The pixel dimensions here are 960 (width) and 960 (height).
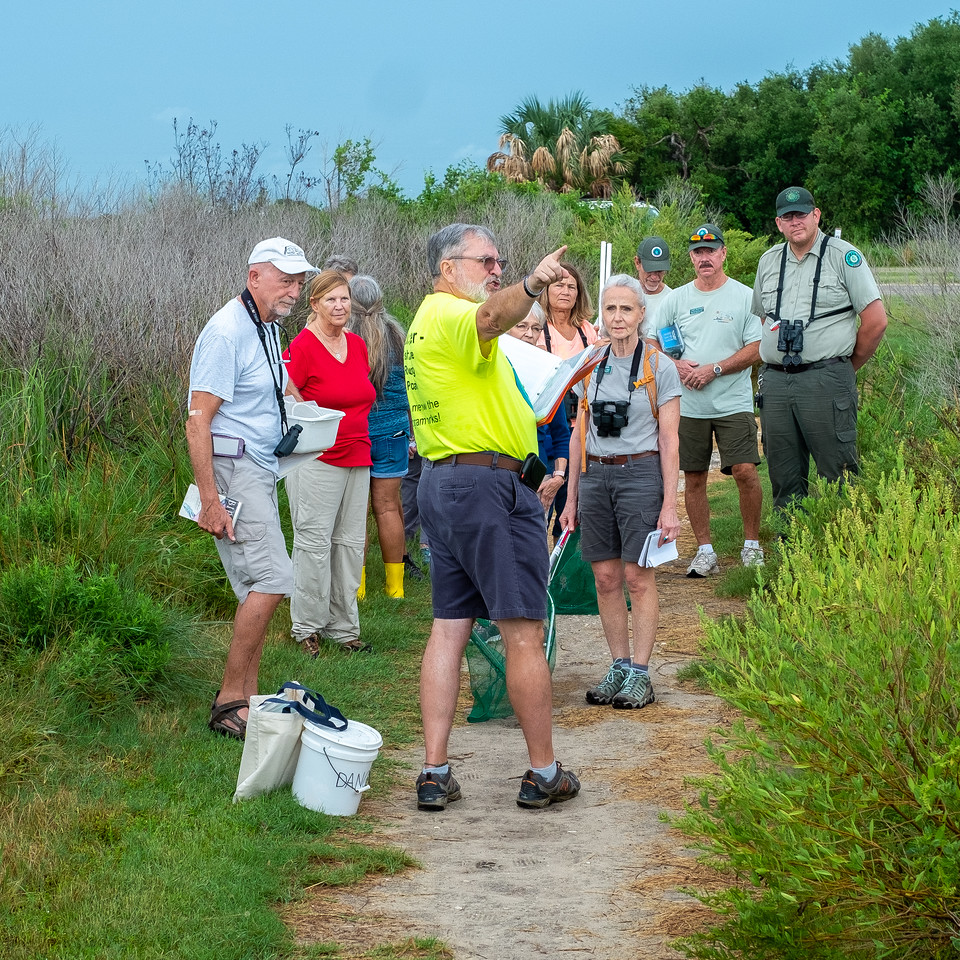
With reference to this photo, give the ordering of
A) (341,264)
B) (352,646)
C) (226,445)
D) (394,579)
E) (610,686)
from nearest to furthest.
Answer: (226,445)
(610,686)
(352,646)
(341,264)
(394,579)

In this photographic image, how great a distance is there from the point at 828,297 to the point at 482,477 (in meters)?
3.79

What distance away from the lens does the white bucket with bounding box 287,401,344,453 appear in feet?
18.4

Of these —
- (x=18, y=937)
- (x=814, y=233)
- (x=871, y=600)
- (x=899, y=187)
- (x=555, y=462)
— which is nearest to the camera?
(x=871, y=600)

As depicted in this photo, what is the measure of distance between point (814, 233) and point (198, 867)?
542cm

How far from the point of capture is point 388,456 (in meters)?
7.96

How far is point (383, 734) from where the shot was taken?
5.67m

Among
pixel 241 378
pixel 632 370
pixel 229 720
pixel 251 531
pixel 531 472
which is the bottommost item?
pixel 229 720

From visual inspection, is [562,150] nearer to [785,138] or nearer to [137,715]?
[785,138]

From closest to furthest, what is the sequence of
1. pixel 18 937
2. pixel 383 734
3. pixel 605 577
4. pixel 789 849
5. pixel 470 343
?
1. pixel 789 849
2. pixel 18 937
3. pixel 470 343
4. pixel 383 734
5. pixel 605 577

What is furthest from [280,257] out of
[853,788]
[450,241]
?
[853,788]

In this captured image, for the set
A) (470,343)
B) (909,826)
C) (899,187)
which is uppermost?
(899,187)

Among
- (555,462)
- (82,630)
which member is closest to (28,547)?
(82,630)

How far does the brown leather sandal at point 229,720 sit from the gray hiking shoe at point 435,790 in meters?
0.97

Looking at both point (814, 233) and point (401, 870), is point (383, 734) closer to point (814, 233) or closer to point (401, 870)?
point (401, 870)
